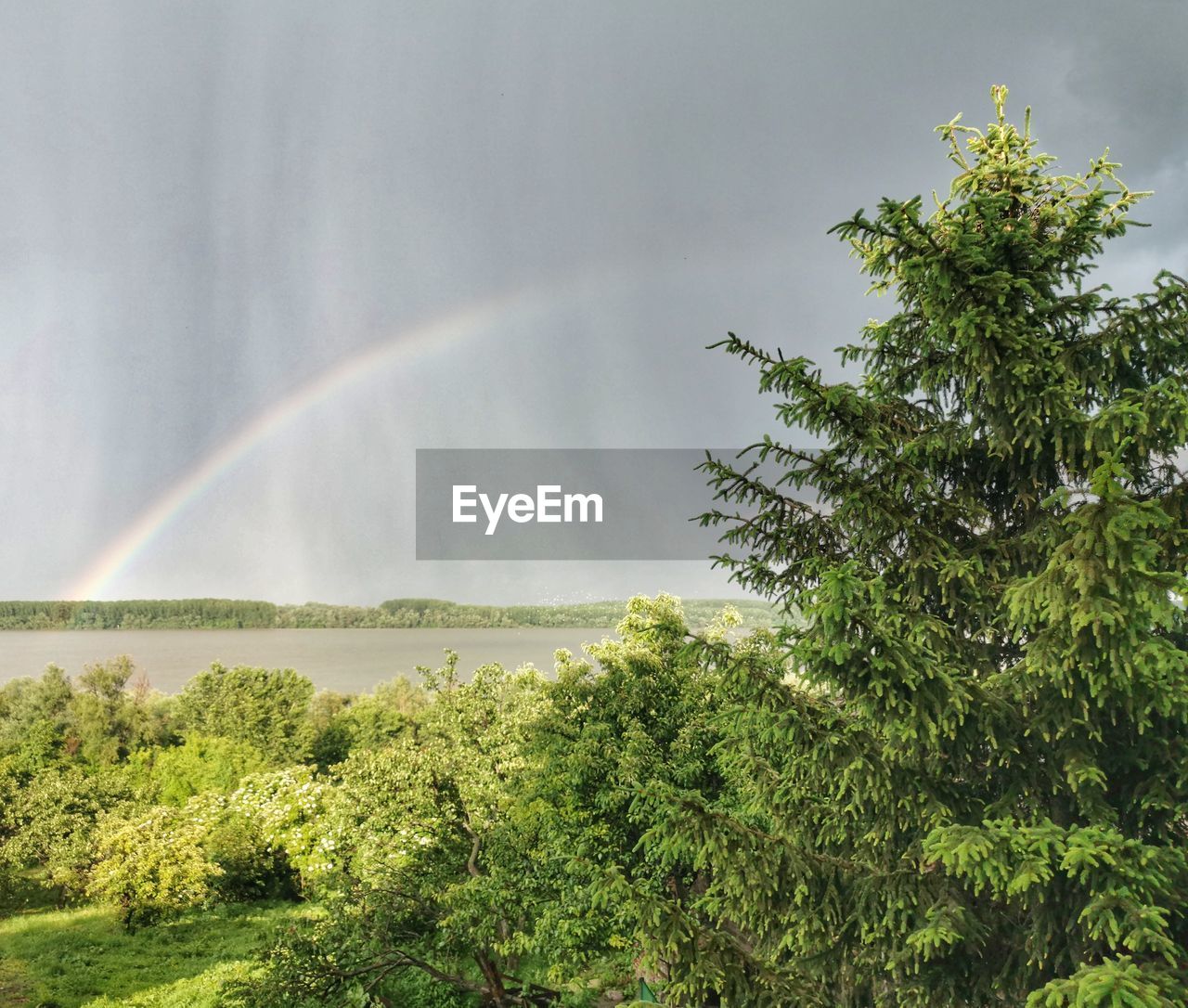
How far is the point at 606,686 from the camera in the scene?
12.2 metres

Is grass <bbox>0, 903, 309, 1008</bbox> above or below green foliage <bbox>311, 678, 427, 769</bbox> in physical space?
below

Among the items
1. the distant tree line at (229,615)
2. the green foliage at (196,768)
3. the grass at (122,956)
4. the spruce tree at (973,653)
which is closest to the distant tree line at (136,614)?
the distant tree line at (229,615)

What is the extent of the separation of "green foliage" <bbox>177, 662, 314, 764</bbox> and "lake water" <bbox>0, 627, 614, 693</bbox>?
864 centimetres

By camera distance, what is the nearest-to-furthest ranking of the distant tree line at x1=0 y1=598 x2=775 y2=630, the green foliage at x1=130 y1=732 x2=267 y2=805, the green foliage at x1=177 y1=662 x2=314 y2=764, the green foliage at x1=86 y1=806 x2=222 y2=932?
the green foliage at x1=86 y1=806 x2=222 y2=932 < the green foliage at x1=130 y1=732 x2=267 y2=805 < the green foliage at x1=177 y1=662 x2=314 y2=764 < the distant tree line at x1=0 y1=598 x2=775 y2=630

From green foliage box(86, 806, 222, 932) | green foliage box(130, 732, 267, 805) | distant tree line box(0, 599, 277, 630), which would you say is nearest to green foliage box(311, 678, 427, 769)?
green foliage box(130, 732, 267, 805)

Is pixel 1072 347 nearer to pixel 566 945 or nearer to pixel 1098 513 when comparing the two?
pixel 1098 513

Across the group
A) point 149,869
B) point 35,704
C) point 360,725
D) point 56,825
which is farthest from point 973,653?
point 35,704

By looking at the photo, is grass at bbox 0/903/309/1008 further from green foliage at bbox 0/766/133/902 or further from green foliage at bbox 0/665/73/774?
green foliage at bbox 0/665/73/774

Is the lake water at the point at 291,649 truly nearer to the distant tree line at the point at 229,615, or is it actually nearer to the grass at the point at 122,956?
the distant tree line at the point at 229,615

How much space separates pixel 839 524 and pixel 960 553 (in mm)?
813

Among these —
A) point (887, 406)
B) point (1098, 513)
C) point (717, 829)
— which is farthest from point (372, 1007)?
point (1098, 513)

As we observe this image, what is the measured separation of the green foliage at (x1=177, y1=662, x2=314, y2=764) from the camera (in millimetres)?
33344

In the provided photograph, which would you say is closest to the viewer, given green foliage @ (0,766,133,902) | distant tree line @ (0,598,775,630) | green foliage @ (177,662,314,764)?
green foliage @ (0,766,133,902)

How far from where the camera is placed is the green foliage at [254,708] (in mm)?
33344
